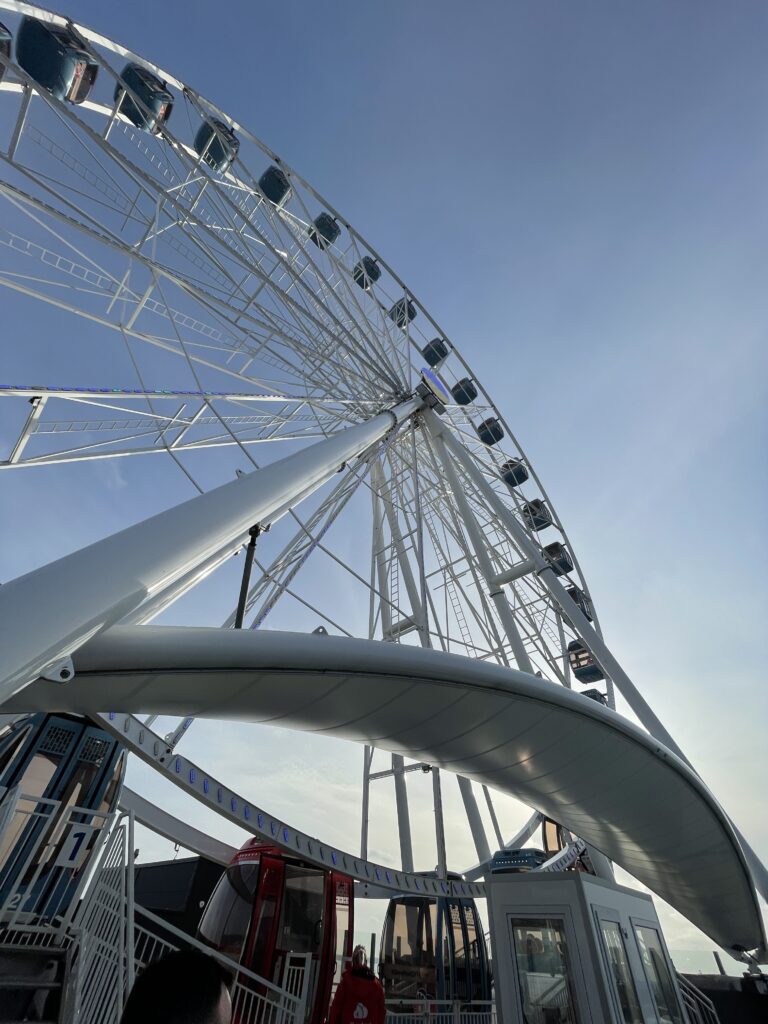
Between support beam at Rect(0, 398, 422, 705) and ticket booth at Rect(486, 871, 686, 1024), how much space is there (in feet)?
18.6

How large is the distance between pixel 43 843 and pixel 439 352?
15.6 meters

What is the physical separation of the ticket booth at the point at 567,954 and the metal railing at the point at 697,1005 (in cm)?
238

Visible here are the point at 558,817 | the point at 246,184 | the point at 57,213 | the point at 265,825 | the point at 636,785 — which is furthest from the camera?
the point at 246,184

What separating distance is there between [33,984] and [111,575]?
8.12ft

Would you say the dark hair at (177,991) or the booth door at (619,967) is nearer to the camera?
the dark hair at (177,991)

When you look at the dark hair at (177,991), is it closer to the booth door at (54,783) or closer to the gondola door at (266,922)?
the booth door at (54,783)

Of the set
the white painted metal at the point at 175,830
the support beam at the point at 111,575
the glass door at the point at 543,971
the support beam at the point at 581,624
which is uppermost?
the support beam at the point at 581,624

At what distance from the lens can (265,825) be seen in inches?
327

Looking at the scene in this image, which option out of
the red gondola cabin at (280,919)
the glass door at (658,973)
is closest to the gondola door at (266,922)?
the red gondola cabin at (280,919)

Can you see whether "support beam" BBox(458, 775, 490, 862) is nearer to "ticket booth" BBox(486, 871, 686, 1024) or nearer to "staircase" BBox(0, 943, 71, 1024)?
"ticket booth" BBox(486, 871, 686, 1024)

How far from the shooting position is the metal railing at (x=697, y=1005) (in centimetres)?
896

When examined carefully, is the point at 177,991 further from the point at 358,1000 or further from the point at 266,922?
the point at 266,922

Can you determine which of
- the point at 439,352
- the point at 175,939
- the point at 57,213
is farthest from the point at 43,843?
the point at 439,352

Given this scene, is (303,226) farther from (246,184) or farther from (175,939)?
(175,939)
